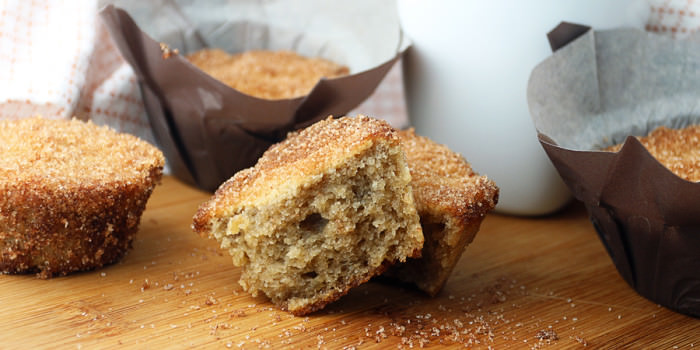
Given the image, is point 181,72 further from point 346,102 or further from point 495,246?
point 495,246

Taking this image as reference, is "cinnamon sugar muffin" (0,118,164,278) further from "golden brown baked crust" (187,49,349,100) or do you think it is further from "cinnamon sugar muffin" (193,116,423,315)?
"golden brown baked crust" (187,49,349,100)

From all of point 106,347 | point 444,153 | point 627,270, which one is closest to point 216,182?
point 444,153

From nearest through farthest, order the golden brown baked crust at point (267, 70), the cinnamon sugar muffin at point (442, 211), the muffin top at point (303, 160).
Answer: the muffin top at point (303, 160) → the cinnamon sugar muffin at point (442, 211) → the golden brown baked crust at point (267, 70)

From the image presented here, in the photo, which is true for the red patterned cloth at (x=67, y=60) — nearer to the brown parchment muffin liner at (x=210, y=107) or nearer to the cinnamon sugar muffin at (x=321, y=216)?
the brown parchment muffin liner at (x=210, y=107)

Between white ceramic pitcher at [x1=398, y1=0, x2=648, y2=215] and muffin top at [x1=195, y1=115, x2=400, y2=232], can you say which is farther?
white ceramic pitcher at [x1=398, y1=0, x2=648, y2=215]

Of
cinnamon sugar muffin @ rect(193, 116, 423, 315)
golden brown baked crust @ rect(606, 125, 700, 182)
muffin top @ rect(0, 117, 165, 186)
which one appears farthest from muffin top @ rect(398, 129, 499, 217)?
muffin top @ rect(0, 117, 165, 186)

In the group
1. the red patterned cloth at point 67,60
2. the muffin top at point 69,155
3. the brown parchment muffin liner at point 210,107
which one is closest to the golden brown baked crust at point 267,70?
the brown parchment muffin liner at point 210,107
